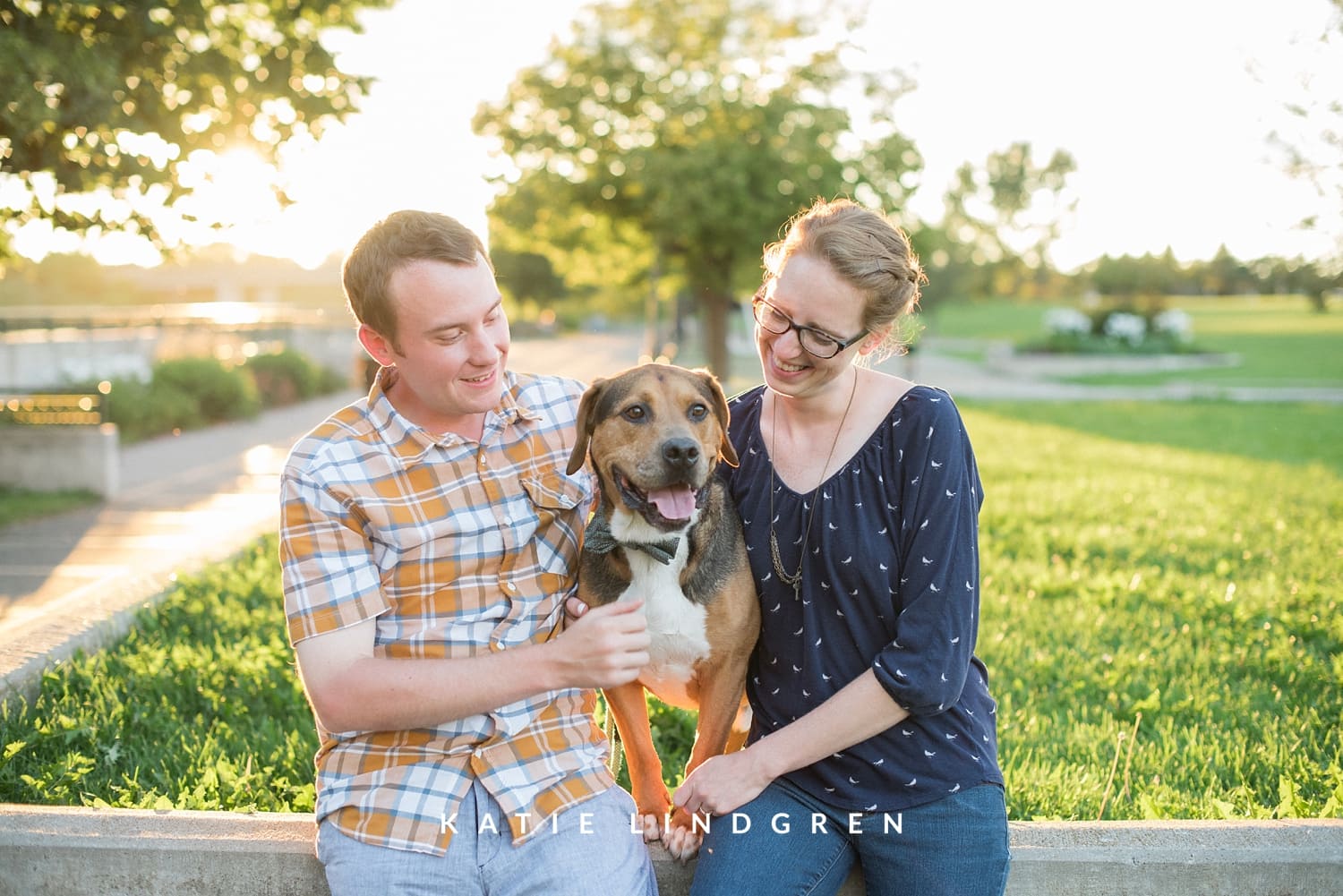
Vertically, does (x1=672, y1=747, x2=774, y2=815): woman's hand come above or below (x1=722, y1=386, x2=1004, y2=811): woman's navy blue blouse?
below

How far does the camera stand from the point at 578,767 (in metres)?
2.81

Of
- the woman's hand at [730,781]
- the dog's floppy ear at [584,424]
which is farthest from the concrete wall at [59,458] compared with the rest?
the woman's hand at [730,781]

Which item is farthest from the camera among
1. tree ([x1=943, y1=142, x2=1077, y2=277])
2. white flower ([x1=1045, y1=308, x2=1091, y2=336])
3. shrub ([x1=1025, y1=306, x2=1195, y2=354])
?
tree ([x1=943, y1=142, x2=1077, y2=277])

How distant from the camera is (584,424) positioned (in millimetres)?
3168

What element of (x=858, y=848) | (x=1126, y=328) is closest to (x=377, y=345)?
(x=858, y=848)

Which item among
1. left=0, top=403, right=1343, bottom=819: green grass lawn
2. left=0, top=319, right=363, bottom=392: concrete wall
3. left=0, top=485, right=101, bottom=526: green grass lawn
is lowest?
left=0, top=485, right=101, bottom=526: green grass lawn

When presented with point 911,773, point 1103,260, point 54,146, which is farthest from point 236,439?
point 1103,260

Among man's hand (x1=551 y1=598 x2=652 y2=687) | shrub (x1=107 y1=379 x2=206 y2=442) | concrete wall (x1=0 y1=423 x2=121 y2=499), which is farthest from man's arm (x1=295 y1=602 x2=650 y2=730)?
shrub (x1=107 y1=379 x2=206 y2=442)

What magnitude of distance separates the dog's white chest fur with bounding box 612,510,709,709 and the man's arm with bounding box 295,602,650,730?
1.87 ft

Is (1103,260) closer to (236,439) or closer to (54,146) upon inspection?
(236,439)

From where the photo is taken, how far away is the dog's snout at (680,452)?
3018mm

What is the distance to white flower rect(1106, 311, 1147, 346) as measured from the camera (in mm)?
41688

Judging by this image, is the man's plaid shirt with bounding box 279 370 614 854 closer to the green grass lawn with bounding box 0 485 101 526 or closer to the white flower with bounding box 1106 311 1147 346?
the green grass lawn with bounding box 0 485 101 526

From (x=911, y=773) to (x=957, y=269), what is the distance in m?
77.0
